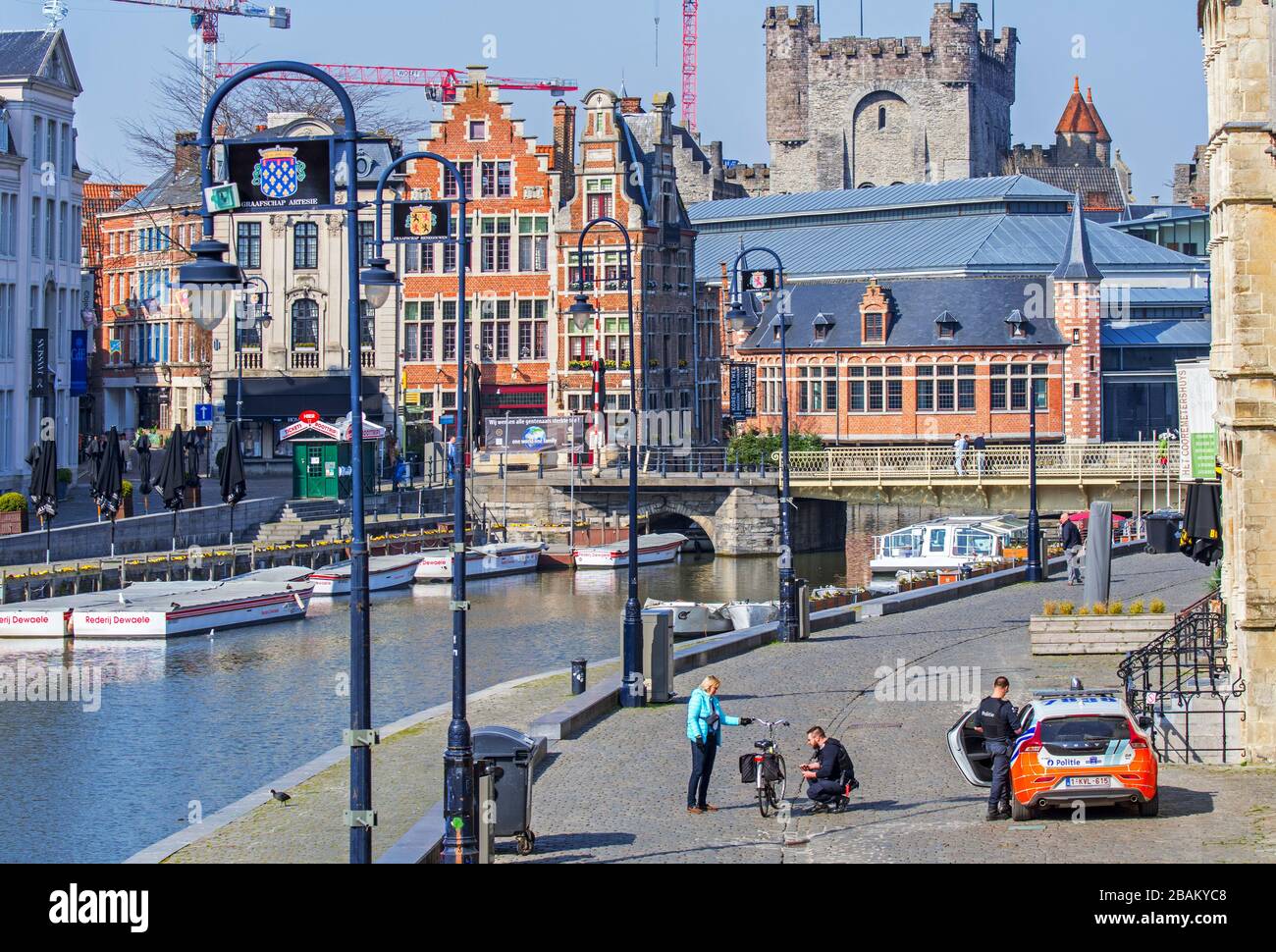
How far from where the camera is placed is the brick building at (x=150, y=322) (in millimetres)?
89875

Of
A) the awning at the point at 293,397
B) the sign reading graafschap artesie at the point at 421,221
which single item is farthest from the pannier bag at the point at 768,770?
the awning at the point at 293,397

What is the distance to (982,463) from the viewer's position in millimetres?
67062

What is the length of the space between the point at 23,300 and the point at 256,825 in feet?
129

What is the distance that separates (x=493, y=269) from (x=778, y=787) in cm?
6135

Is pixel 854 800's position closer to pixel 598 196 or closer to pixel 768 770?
pixel 768 770

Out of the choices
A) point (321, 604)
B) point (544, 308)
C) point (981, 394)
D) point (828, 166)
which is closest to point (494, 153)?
point (544, 308)

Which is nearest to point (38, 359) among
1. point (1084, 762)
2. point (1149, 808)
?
point (1084, 762)

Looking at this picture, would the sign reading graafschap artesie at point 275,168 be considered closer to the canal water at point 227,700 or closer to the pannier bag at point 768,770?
the pannier bag at point 768,770

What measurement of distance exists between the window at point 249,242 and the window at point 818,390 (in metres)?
22.6

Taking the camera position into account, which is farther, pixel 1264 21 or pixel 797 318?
pixel 797 318

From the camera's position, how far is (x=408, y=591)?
58.8 metres

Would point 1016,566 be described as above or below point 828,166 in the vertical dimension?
below
